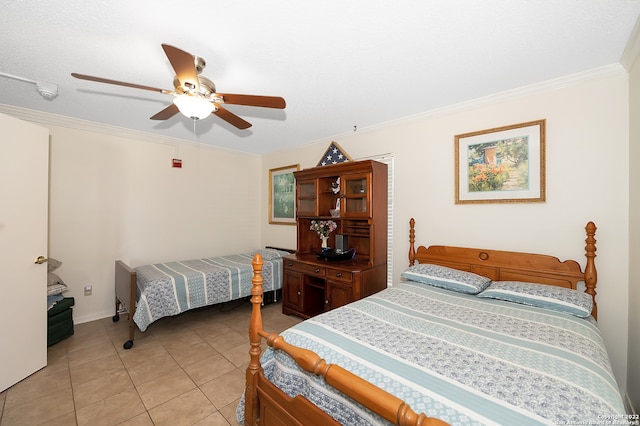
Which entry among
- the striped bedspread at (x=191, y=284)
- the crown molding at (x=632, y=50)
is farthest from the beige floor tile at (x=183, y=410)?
the crown molding at (x=632, y=50)

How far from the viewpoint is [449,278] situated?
7.81 feet

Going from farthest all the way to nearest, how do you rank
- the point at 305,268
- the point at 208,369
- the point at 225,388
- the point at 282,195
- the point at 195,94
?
the point at 282,195 → the point at 305,268 → the point at 208,369 → the point at 225,388 → the point at 195,94

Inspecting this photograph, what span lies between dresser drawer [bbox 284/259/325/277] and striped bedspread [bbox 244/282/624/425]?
1219mm

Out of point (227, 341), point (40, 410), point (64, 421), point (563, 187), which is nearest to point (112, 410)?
point (64, 421)

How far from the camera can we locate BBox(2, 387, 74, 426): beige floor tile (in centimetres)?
177

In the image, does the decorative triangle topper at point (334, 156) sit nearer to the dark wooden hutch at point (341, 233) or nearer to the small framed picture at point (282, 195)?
the dark wooden hutch at point (341, 233)

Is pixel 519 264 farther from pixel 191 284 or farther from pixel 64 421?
pixel 64 421

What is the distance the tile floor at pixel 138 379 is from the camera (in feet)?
6.04

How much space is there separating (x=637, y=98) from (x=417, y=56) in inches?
58.8

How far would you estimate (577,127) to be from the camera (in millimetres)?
2150

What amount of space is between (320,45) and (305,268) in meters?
2.40

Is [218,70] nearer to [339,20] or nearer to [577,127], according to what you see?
[339,20]

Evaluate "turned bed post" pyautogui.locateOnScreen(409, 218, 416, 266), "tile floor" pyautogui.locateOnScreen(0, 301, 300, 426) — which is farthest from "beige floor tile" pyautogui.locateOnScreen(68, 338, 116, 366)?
"turned bed post" pyautogui.locateOnScreen(409, 218, 416, 266)

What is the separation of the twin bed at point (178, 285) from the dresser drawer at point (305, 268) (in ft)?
1.52
